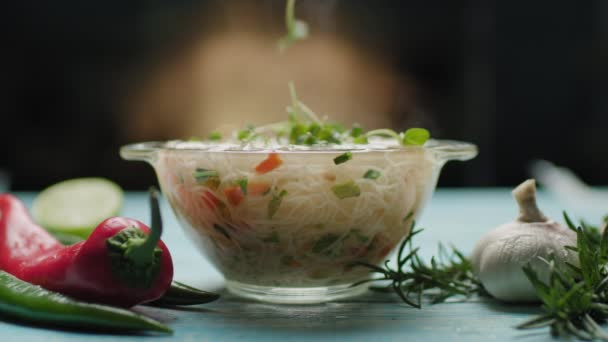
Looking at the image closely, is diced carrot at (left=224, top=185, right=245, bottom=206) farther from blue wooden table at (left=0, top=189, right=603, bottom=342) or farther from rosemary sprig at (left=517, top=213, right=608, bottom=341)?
rosemary sprig at (left=517, top=213, right=608, bottom=341)

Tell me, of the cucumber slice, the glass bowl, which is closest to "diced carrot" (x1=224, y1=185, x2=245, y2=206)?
the glass bowl

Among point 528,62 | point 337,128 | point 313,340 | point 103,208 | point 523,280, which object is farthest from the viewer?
point 528,62

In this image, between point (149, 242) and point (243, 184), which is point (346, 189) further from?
point (149, 242)

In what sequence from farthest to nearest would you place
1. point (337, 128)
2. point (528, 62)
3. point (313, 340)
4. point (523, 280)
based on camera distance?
1. point (528, 62)
2. point (337, 128)
3. point (523, 280)
4. point (313, 340)

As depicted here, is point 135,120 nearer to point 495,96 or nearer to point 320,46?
point 320,46

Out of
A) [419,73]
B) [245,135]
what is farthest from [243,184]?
[419,73]

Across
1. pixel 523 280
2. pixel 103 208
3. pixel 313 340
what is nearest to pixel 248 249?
pixel 313 340
